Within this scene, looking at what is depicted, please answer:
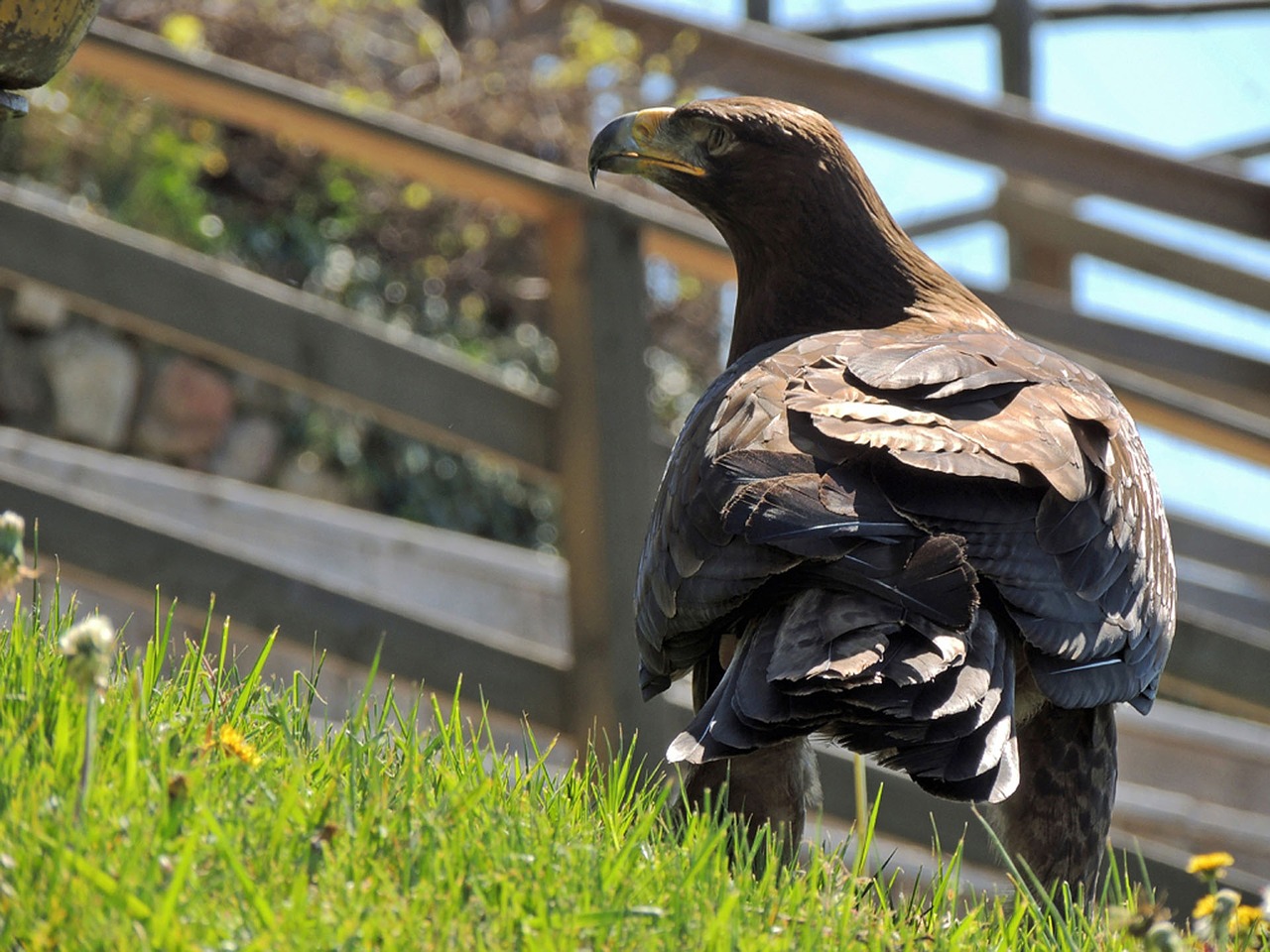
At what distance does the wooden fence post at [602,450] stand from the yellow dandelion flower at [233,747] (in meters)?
2.46

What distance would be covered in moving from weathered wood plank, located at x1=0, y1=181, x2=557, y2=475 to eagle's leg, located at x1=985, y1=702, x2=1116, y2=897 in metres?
2.15

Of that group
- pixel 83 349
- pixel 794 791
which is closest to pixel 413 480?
pixel 83 349

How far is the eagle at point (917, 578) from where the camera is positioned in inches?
98.0

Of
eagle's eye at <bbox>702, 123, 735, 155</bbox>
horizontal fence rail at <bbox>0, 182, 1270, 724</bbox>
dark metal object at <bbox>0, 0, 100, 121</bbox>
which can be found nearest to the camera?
dark metal object at <bbox>0, 0, 100, 121</bbox>

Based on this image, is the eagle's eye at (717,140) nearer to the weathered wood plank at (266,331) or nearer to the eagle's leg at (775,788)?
the weathered wood plank at (266,331)

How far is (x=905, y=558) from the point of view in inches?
102

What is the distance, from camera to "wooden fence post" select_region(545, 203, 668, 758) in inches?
185

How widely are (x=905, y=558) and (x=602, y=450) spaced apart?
90.6 inches

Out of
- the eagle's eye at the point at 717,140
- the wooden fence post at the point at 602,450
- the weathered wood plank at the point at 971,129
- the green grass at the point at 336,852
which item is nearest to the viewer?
the green grass at the point at 336,852

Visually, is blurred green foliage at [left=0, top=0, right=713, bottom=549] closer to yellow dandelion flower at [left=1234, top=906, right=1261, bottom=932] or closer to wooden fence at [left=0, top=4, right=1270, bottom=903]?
wooden fence at [left=0, top=4, right=1270, bottom=903]

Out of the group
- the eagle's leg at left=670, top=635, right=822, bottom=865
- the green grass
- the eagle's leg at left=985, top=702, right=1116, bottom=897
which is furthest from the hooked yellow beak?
the green grass

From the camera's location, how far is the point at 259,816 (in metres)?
1.99

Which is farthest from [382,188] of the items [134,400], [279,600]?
[279,600]

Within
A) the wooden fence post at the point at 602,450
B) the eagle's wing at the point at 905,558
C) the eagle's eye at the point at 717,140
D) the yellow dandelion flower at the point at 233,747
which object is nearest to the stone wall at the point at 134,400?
the wooden fence post at the point at 602,450
